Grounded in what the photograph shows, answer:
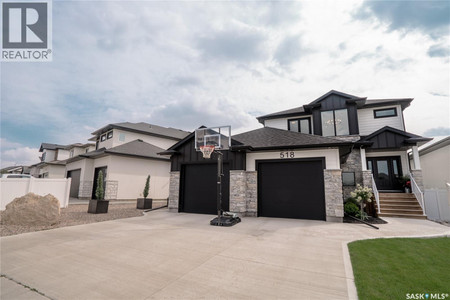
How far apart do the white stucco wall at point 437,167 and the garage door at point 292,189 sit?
10400 millimetres

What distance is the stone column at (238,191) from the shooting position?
397 inches

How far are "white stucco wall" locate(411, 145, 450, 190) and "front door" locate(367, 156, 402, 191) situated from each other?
A: 2398 mm

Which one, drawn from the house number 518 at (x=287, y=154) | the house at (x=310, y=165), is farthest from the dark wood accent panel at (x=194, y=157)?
the house number 518 at (x=287, y=154)

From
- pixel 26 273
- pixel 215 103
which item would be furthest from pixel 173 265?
pixel 215 103

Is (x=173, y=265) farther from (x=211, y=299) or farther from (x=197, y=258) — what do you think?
(x=211, y=299)

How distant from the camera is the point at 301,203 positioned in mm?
9648

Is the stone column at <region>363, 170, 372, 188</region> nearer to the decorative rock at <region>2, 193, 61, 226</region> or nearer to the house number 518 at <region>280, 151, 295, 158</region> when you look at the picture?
the house number 518 at <region>280, 151, 295, 158</region>

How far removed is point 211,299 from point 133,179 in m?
17.0

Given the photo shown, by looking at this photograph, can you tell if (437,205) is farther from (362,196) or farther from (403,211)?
(362,196)

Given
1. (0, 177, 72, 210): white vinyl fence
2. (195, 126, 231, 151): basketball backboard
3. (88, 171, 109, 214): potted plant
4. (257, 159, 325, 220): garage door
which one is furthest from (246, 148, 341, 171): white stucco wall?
(0, 177, 72, 210): white vinyl fence

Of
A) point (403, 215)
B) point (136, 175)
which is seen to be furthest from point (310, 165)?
point (136, 175)

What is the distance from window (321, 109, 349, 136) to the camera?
1441 cm

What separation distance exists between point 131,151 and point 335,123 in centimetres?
1753

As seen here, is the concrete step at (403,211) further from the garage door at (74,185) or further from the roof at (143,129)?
the garage door at (74,185)
